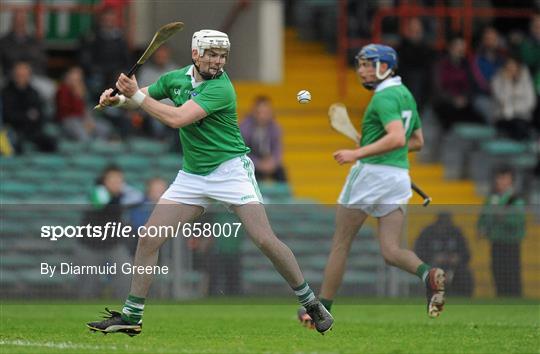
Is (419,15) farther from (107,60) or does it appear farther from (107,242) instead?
(107,242)

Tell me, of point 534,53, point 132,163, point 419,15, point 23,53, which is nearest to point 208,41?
point 132,163

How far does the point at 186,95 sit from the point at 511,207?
7.26 meters

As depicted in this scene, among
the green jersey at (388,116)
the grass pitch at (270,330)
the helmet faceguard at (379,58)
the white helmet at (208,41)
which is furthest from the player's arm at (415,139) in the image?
the white helmet at (208,41)

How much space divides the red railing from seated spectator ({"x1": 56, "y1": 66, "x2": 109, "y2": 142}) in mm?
4398

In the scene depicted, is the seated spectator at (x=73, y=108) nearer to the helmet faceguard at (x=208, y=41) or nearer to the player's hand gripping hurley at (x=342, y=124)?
the player's hand gripping hurley at (x=342, y=124)

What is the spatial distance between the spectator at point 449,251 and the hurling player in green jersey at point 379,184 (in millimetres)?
4800

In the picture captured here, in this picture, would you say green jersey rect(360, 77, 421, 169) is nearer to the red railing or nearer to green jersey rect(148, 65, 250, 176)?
green jersey rect(148, 65, 250, 176)

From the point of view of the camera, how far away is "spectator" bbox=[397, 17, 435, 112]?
21.5 meters

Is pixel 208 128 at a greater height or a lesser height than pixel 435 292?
greater

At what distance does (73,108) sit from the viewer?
19781mm

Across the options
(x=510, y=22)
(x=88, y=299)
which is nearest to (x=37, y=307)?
(x=88, y=299)

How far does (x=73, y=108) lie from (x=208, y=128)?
885cm

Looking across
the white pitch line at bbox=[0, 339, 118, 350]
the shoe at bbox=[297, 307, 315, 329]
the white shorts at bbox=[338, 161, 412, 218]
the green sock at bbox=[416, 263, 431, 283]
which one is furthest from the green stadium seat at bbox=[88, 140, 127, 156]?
the white pitch line at bbox=[0, 339, 118, 350]

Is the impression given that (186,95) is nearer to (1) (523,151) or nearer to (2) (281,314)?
(2) (281,314)
